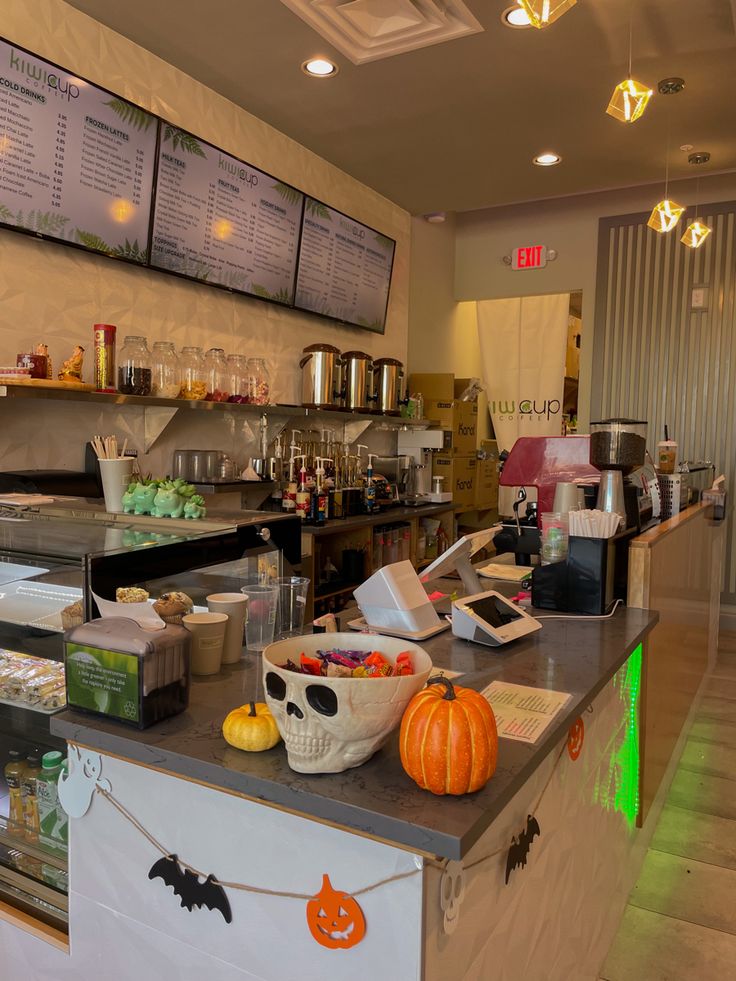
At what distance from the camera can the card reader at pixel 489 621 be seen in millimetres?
1797

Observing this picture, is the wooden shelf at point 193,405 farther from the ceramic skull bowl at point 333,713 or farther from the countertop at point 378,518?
the ceramic skull bowl at point 333,713

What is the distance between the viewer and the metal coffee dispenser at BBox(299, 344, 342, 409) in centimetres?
441

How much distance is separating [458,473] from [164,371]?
9.77 feet

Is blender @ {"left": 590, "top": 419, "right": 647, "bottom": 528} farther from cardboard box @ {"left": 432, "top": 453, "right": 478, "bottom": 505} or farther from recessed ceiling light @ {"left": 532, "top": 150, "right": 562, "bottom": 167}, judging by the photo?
cardboard box @ {"left": 432, "top": 453, "right": 478, "bottom": 505}

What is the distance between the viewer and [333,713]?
3.26ft

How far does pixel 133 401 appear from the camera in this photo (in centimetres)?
297

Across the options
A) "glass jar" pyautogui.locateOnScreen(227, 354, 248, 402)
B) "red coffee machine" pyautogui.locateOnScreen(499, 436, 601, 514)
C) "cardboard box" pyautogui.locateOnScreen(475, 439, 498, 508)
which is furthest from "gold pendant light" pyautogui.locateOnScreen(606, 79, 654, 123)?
"cardboard box" pyautogui.locateOnScreen(475, 439, 498, 508)

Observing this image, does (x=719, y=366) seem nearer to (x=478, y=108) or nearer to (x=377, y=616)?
(x=478, y=108)

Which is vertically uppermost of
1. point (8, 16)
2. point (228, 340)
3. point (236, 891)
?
point (8, 16)

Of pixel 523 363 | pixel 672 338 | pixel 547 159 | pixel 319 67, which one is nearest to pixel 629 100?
pixel 319 67

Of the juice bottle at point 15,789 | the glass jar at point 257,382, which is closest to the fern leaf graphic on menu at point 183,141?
the glass jar at point 257,382

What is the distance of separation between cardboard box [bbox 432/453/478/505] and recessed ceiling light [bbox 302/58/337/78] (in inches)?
115

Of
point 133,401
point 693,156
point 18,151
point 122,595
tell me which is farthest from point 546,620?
point 693,156

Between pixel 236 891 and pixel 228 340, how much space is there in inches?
126
